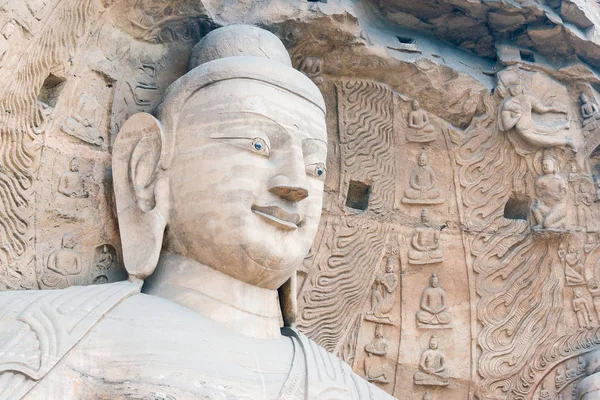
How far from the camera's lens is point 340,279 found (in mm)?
7129

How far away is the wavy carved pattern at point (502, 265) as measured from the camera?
7301 millimetres

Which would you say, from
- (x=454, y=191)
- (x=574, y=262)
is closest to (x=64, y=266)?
(x=454, y=191)

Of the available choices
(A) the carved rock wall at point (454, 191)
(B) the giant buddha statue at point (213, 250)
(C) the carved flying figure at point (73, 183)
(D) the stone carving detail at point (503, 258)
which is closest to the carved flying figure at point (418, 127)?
(A) the carved rock wall at point (454, 191)

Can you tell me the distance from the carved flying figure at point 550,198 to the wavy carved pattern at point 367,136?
103 centimetres

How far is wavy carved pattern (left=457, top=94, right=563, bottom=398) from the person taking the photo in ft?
24.0

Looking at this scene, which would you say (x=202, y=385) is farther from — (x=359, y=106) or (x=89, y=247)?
(x=359, y=106)

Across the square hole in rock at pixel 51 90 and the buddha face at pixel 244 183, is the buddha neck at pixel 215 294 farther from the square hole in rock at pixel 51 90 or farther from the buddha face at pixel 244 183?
the square hole in rock at pixel 51 90

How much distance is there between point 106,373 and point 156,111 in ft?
5.71

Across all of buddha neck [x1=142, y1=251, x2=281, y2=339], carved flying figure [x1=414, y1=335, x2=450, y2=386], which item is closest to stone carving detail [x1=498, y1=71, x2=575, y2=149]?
carved flying figure [x1=414, y1=335, x2=450, y2=386]

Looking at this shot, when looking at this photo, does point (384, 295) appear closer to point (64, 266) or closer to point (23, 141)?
point (64, 266)

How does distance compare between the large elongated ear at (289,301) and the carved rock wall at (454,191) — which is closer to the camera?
the large elongated ear at (289,301)

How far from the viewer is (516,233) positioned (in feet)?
24.3

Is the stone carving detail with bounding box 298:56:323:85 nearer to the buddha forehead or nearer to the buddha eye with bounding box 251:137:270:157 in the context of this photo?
the buddha forehead

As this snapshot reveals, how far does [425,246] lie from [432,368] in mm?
836
